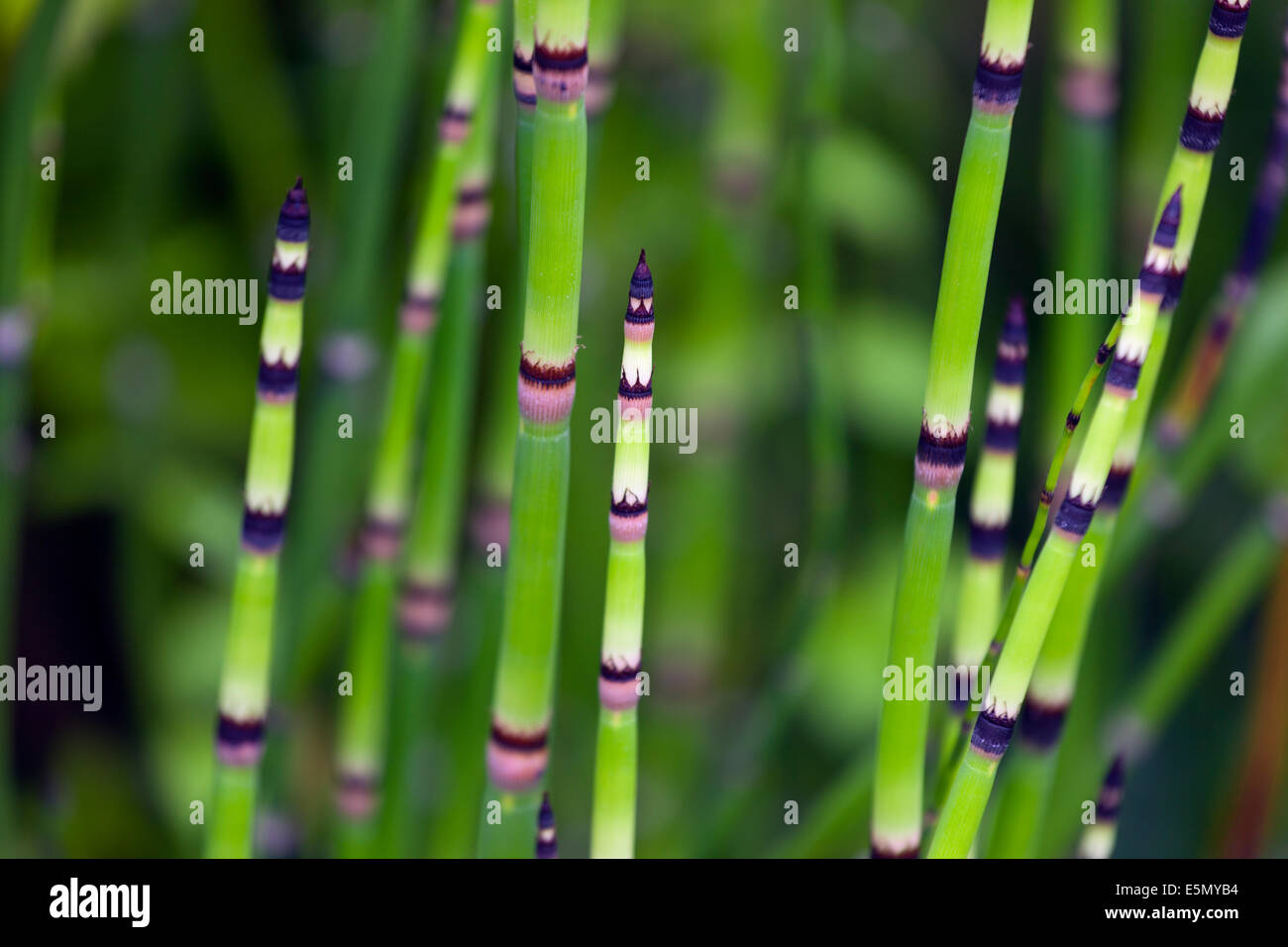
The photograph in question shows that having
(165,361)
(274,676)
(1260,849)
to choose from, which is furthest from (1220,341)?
(165,361)

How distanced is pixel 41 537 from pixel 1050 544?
79 centimetres

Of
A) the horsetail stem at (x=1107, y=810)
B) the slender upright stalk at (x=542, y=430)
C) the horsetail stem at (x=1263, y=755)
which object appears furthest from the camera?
the horsetail stem at (x=1263, y=755)

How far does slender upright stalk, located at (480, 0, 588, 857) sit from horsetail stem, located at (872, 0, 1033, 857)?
11 cm

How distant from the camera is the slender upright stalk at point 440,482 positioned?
518 mm

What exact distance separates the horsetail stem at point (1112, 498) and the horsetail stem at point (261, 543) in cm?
26

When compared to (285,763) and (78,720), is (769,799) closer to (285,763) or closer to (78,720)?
(285,763)

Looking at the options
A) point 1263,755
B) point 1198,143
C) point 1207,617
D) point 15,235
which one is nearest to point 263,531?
point 15,235

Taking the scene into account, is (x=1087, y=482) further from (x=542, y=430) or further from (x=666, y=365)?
(x=666, y=365)

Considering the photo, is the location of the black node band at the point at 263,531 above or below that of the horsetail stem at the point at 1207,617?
above

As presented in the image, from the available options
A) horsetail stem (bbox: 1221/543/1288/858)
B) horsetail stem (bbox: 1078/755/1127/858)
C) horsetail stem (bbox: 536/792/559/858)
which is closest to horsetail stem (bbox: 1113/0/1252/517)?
horsetail stem (bbox: 1078/755/1127/858)

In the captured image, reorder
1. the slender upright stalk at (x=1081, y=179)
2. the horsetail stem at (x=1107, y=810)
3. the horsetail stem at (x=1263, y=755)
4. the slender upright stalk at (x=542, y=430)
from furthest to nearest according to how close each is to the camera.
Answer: the horsetail stem at (x=1263, y=755)
the slender upright stalk at (x=1081, y=179)
the horsetail stem at (x=1107, y=810)
the slender upright stalk at (x=542, y=430)

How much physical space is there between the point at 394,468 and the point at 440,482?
2 cm

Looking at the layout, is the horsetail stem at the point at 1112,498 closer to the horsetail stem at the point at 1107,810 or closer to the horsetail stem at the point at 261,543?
the horsetail stem at the point at 1107,810

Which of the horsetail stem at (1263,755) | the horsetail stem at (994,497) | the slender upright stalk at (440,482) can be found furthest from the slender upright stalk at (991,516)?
the horsetail stem at (1263,755)
